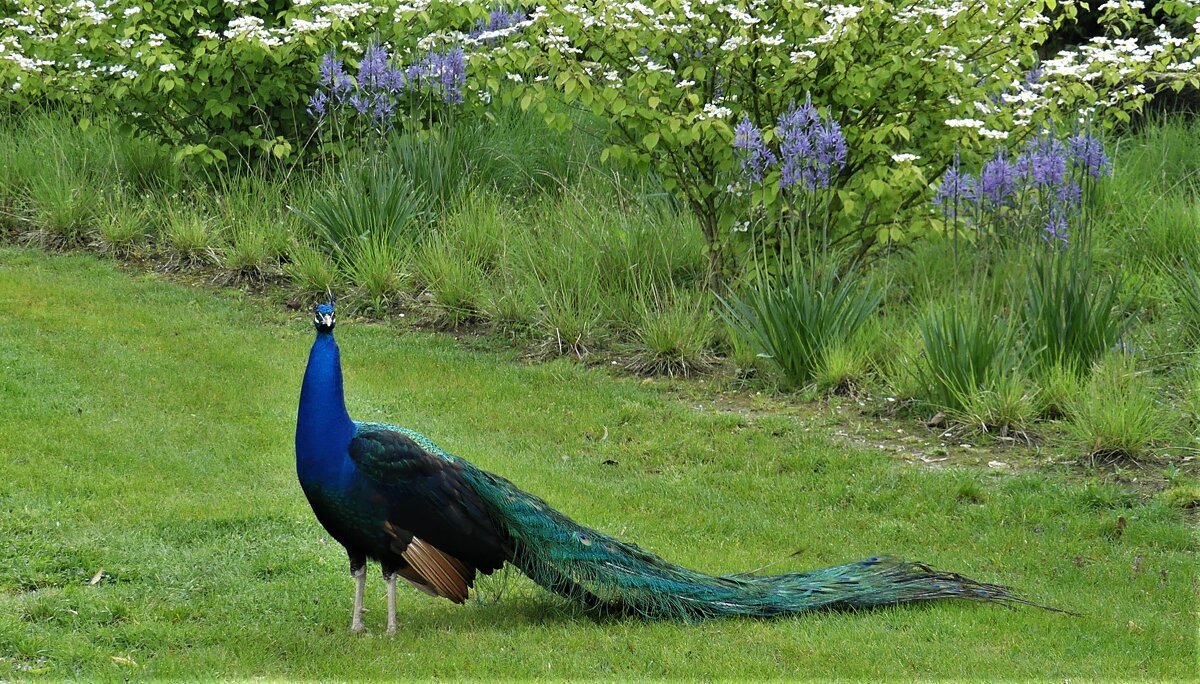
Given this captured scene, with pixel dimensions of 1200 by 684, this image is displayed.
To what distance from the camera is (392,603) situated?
5.32 meters

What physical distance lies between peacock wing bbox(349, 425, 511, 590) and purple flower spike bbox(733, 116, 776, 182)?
425 cm

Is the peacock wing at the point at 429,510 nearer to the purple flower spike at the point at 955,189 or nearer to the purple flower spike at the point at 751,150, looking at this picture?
the purple flower spike at the point at 751,150

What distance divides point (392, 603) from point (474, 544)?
0.39m

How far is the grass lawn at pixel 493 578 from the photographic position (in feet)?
16.6

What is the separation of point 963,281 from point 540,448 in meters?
3.32

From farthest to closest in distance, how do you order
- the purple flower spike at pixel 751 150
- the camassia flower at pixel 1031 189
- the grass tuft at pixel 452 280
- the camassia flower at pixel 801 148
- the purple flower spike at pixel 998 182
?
the grass tuft at pixel 452 280
the purple flower spike at pixel 751 150
the camassia flower at pixel 801 148
the purple flower spike at pixel 998 182
the camassia flower at pixel 1031 189

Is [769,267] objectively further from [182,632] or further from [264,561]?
[182,632]

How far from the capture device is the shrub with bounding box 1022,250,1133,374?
7953mm

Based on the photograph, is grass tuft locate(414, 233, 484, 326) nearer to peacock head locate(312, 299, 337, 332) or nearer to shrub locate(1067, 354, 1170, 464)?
shrub locate(1067, 354, 1170, 464)

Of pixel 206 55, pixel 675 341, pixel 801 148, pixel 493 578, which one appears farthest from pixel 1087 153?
pixel 206 55

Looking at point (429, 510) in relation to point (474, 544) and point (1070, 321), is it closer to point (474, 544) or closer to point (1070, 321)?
point (474, 544)

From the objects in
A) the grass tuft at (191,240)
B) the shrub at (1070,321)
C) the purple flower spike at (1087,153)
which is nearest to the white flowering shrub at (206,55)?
the grass tuft at (191,240)

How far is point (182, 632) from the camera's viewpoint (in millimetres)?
5164

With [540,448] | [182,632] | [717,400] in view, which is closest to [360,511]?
[182,632]
